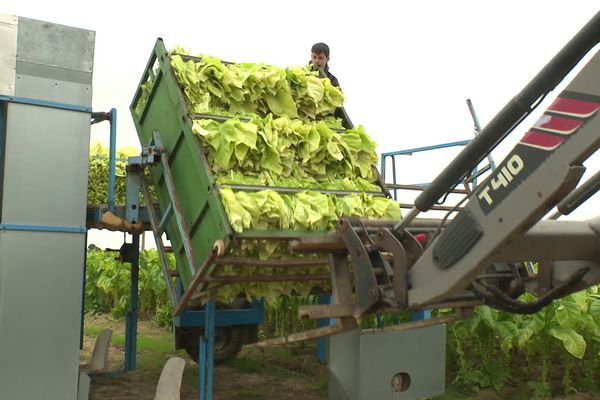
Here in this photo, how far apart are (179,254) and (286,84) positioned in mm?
1705

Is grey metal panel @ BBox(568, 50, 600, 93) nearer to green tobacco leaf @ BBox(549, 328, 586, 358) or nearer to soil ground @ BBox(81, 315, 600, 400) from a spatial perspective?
green tobacco leaf @ BBox(549, 328, 586, 358)

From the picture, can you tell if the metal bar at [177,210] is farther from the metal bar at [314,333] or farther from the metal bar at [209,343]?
the metal bar at [314,333]

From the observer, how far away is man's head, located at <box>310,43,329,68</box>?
6980 mm

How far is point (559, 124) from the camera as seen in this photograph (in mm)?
2668

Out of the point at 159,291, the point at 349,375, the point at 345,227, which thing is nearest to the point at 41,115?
the point at 345,227

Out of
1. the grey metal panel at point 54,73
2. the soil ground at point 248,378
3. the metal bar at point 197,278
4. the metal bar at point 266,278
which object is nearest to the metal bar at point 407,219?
the metal bar at point 197,278

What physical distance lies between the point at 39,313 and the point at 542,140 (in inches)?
156

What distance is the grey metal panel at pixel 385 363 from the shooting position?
538cm

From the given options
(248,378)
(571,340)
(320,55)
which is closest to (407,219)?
(571,340)

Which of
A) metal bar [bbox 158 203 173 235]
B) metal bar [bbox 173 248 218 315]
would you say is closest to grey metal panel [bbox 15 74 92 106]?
metal bar [bbox 158 203 173 235]

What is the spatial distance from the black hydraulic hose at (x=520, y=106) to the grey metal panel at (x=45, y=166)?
3.19 meters

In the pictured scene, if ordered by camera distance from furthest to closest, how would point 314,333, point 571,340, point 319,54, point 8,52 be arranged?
1. point 319,54
2. point 571,340
3. point 8,52
4. point 314,333

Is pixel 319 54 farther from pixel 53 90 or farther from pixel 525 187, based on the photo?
pixel 525 187

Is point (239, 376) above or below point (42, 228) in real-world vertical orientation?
below
